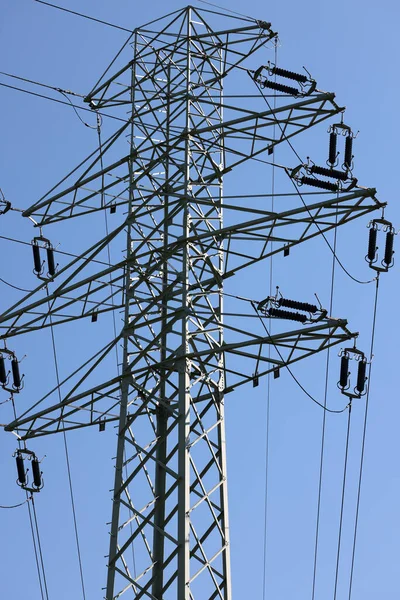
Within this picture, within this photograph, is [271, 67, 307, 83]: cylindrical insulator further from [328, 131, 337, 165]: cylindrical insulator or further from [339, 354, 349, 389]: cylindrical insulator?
[339, 354, 349, 389]: cylindrical insulator

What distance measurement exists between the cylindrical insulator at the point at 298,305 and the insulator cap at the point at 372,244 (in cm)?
207

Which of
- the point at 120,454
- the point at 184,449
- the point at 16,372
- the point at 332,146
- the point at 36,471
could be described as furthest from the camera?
the point at 16,372

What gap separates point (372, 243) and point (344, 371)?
2697 mm

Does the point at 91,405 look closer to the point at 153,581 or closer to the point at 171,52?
the point at 153,581

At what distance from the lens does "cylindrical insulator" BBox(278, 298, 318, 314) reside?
123 feet

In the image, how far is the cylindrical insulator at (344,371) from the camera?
38.4m

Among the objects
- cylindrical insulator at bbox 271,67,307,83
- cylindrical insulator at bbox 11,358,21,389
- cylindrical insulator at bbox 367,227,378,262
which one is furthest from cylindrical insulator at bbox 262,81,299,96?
cylindrical insulator at bbox 11,358,21,389

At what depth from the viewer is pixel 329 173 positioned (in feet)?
127

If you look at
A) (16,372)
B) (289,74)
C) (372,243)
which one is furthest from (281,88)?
(16,372)

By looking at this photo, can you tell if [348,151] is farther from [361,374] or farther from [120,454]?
[120,454]

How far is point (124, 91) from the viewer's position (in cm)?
4303

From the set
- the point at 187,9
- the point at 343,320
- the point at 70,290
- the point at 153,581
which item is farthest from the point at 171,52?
the point at 153,581

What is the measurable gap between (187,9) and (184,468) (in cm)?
1137

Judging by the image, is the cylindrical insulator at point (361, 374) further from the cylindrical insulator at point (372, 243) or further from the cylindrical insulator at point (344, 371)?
the cylindrical insulator at point (372, 243)
